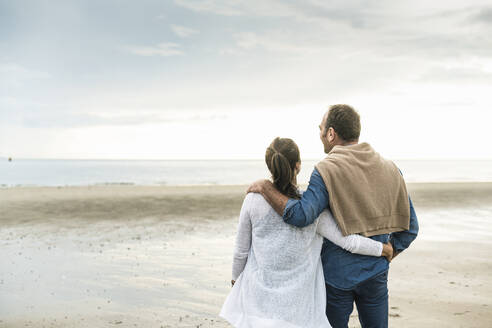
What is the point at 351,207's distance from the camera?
2.38 meters

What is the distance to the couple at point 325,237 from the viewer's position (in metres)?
2.38

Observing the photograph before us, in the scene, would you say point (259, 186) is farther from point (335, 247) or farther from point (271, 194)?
point (335, 247)

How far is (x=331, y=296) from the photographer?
253cm

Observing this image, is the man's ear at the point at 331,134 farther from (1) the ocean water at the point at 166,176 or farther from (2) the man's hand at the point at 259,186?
(1) the ocean water at the point at 166,176

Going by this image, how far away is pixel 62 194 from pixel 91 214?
19.9 ft

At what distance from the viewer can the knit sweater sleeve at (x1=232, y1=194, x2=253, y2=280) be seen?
2.48 m

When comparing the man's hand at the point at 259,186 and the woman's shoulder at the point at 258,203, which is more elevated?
the man's hand at the point at 259,186

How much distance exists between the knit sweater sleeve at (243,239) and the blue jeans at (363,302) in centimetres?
54

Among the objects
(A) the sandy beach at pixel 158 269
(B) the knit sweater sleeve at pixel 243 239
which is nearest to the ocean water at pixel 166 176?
(A) the sandy beach at pixel 158 269

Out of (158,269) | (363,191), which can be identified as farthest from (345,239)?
(158,269)

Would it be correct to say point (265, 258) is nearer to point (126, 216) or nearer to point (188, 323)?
point (188, 323)

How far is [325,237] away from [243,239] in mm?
495

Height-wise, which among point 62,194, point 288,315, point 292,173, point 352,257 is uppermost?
point 292,173

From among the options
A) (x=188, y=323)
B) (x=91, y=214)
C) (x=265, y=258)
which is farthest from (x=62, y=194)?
(x=265, y=258)
